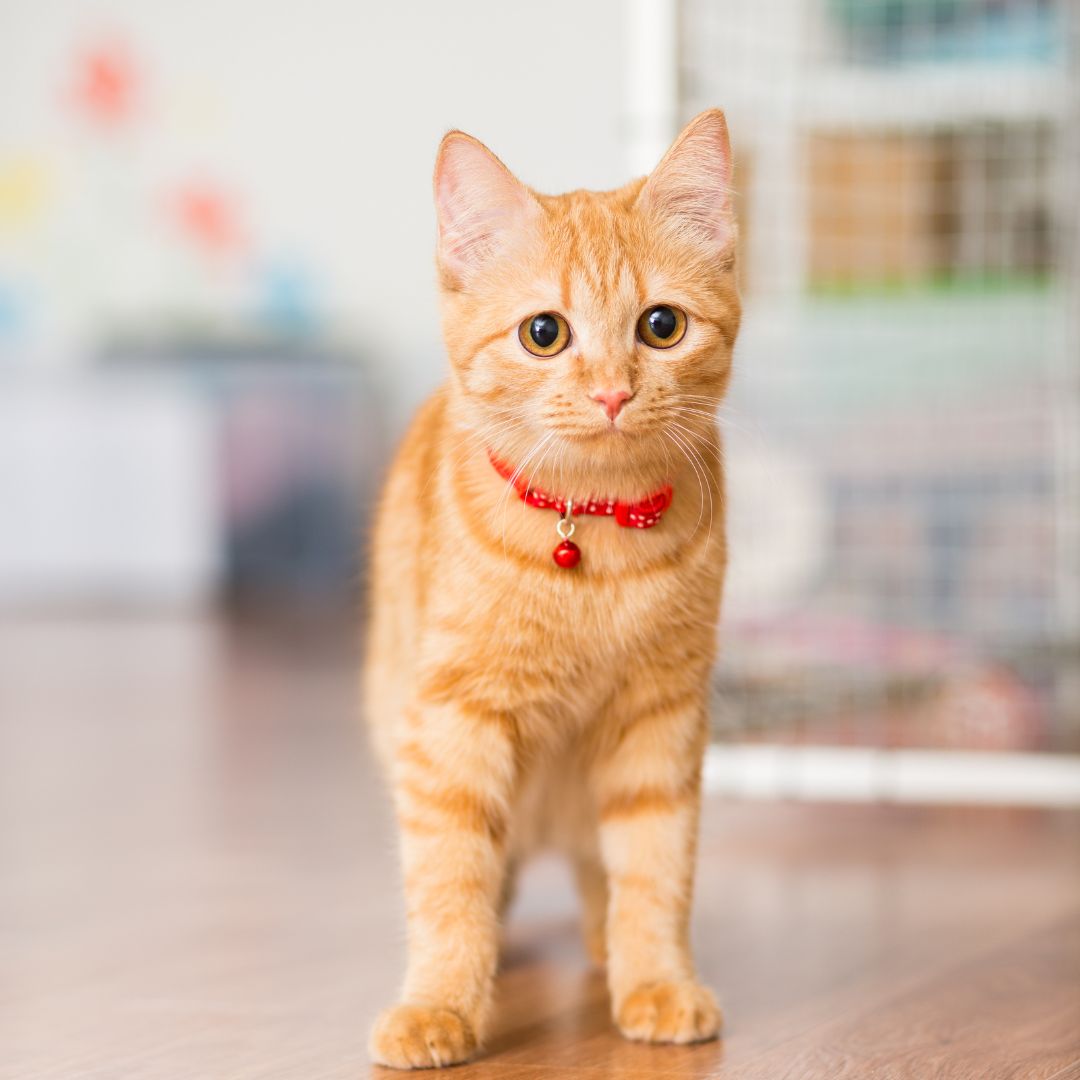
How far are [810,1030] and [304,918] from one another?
0.58 metres

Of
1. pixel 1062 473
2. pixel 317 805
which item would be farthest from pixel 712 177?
pixel 1062 473

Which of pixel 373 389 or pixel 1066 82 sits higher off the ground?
pixel 1066 82

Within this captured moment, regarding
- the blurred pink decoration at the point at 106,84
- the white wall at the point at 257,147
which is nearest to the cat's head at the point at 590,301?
the white wall at the point at 257,147

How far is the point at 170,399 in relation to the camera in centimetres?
490

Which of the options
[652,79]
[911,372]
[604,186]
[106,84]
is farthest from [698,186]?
[106,84]

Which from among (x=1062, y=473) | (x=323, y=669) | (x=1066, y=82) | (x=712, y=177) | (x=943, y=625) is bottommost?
(x=323, y=669)

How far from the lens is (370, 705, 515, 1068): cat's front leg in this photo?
48.2 inches

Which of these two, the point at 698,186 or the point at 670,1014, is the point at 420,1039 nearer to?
the point at 670,1014

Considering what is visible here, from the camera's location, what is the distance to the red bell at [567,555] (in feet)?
4.04

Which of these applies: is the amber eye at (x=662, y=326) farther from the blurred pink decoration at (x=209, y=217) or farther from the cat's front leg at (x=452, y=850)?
the blurred pink decoration at (x=209, y=217)

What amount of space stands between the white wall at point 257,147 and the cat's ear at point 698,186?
420cm

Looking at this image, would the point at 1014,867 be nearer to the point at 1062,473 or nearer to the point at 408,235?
the point at 1062,473

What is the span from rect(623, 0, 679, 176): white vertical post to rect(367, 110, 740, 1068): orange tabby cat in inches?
34.2

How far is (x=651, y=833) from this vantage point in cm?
130
